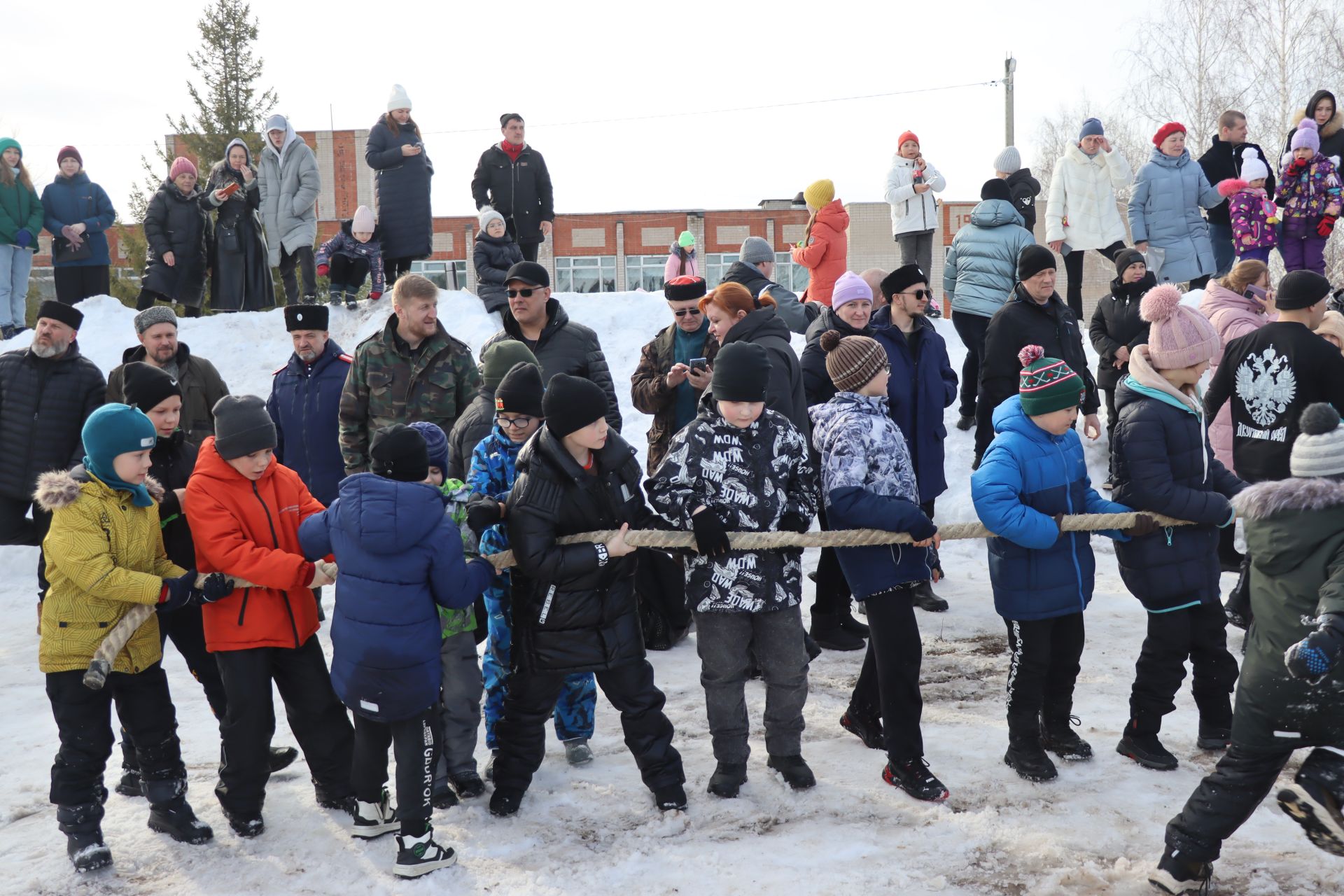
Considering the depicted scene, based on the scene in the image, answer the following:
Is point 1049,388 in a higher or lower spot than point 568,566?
higher

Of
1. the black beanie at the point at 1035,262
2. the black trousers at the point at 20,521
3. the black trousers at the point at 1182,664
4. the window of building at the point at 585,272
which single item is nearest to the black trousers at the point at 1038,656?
the black trousers at the point at 1182,664

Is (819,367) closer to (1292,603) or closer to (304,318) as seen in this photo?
(304,318)

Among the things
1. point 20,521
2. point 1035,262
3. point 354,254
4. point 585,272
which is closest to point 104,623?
point 20,521

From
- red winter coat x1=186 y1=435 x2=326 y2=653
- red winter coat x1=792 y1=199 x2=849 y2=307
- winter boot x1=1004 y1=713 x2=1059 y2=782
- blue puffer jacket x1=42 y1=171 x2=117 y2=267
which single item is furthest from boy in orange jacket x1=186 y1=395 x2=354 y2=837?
blue puffer jacket x1=42 y1=171 x2=117 y2=267

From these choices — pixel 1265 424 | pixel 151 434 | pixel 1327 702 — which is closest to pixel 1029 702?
pixel 1327 702

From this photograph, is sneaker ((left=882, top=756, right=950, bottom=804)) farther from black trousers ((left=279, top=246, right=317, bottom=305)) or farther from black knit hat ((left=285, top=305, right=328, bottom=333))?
black trousers ((left=279, top=246, right=317, bottom=305))

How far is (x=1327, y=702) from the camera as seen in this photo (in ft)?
11.0

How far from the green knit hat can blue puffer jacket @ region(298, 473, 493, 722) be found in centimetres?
237

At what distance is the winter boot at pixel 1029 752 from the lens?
445 cm

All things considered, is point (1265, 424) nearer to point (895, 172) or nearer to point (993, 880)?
point (993, 880)

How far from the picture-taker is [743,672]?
4.43 metres

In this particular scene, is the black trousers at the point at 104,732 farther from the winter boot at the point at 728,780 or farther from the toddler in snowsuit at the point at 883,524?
the toddler in snowsuit at the point at 883,524

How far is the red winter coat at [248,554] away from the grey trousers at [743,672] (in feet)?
5.25

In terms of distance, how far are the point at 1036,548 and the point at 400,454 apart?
2.51m
